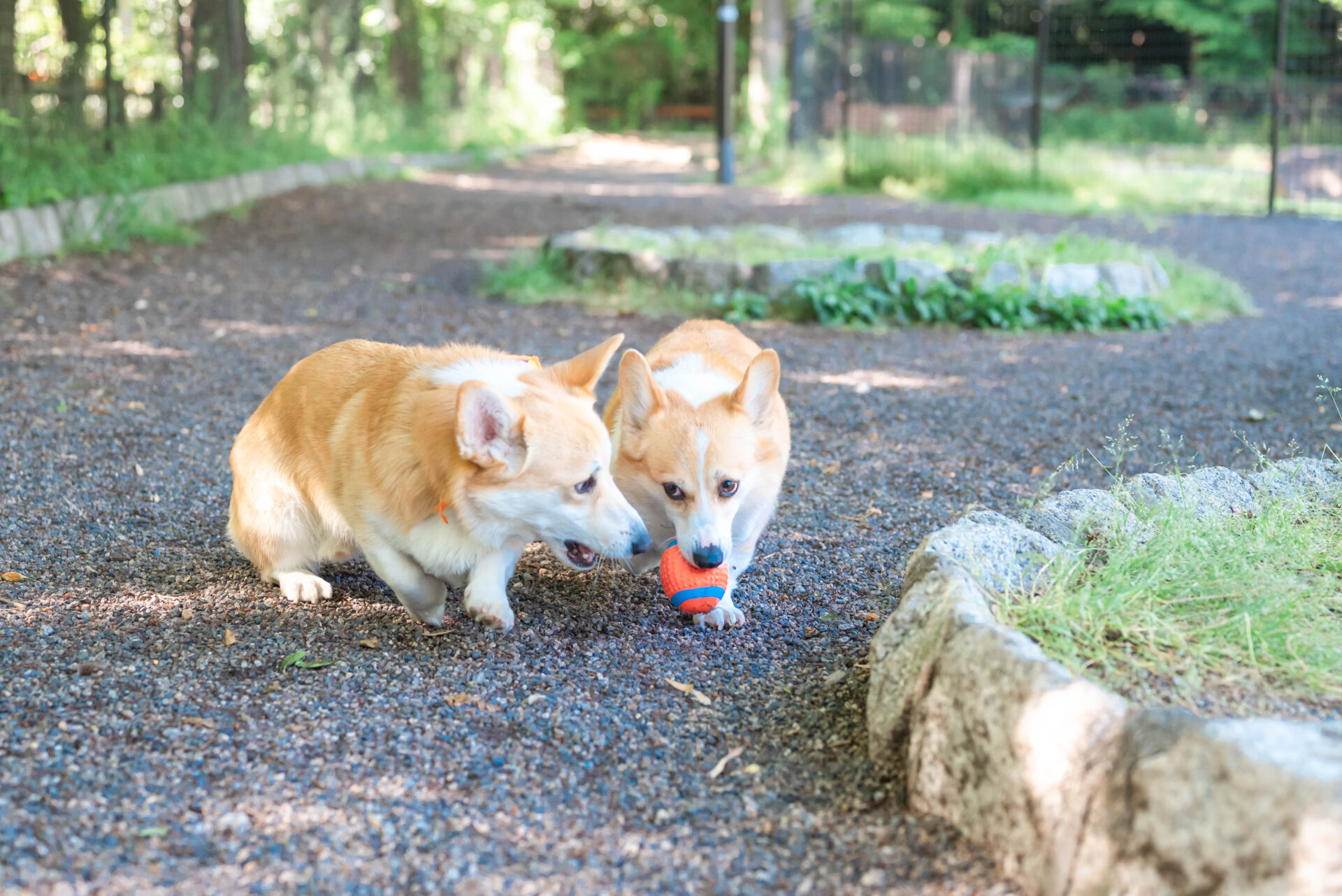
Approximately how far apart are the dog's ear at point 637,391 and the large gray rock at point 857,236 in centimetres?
583

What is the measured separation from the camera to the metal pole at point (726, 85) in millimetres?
14898

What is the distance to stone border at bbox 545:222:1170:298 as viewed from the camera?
25.8 feet

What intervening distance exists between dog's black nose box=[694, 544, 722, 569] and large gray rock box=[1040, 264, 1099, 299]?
5591 mm

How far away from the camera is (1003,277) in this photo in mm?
7910

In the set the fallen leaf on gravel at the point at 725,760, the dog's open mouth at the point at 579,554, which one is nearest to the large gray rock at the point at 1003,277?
the dog's open mouth at the point at 579,554

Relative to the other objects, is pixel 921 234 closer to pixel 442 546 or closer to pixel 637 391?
pixel 637 391

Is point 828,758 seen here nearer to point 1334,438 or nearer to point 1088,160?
point 1334,438

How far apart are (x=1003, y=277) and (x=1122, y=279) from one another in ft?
3.02

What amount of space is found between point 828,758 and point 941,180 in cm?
1383

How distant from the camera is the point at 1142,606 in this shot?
2432 millimetres

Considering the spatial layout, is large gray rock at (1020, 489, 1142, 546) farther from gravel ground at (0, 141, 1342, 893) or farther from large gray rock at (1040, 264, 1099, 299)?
large gray rock at (1040, 264, 1099, 299)

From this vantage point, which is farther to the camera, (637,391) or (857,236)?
(857,236)

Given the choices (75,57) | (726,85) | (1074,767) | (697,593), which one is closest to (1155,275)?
(697,593)

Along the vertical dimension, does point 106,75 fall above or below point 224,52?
below
